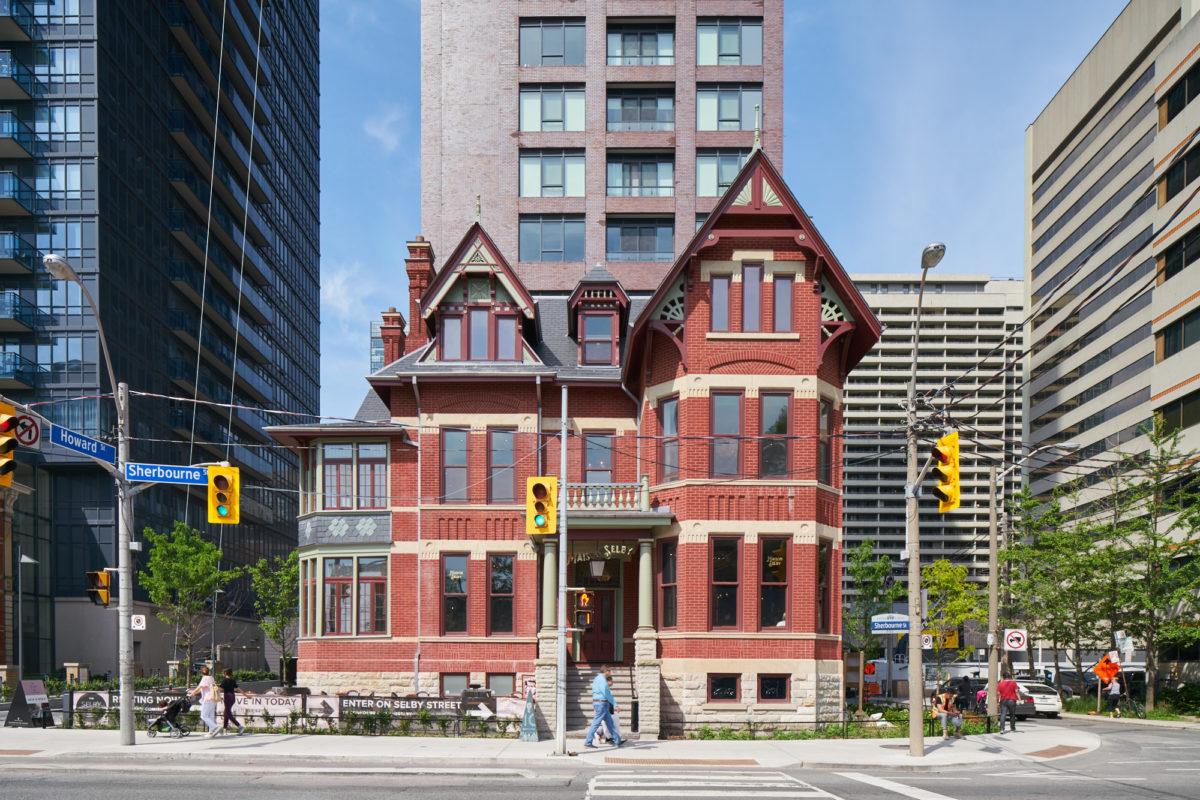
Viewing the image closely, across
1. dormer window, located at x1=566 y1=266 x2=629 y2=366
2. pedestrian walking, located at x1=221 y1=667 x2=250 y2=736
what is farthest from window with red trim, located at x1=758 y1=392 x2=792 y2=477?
pedestrian walking, located at x1=221 y1=667 x2=250 y2=736

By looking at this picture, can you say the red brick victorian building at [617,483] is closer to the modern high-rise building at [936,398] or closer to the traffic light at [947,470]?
the traffic light at [947,470]

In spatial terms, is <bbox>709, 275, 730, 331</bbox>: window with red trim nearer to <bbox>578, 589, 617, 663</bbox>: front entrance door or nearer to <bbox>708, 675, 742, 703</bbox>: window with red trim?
<bbox>578, 589, 617, 663</bbox>: front entrance door

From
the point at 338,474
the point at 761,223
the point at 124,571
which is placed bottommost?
the point at 124,571

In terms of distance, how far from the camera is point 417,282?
3672cm

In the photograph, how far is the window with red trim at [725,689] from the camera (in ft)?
92.4

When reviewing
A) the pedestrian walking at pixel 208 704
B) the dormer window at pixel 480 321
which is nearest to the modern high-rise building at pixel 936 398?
the dormer window at pixel 480 321

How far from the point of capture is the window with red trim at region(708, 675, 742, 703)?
28.2 metres

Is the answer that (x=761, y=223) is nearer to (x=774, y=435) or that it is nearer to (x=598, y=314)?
(x=774, y=435)

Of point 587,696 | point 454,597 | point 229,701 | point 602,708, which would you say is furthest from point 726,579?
point 229,701

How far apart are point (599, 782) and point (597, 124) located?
1386 inches

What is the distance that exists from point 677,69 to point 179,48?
46056 mm

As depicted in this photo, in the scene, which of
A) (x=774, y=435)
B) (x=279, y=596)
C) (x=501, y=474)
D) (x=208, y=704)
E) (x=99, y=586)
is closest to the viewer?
(x=99, y=586)

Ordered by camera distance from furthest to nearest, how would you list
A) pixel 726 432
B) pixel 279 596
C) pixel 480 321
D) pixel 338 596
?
pixel 279 596
pixel 480 321
pixel 338 596
pixel 726 432

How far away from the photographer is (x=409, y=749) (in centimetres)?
2289
